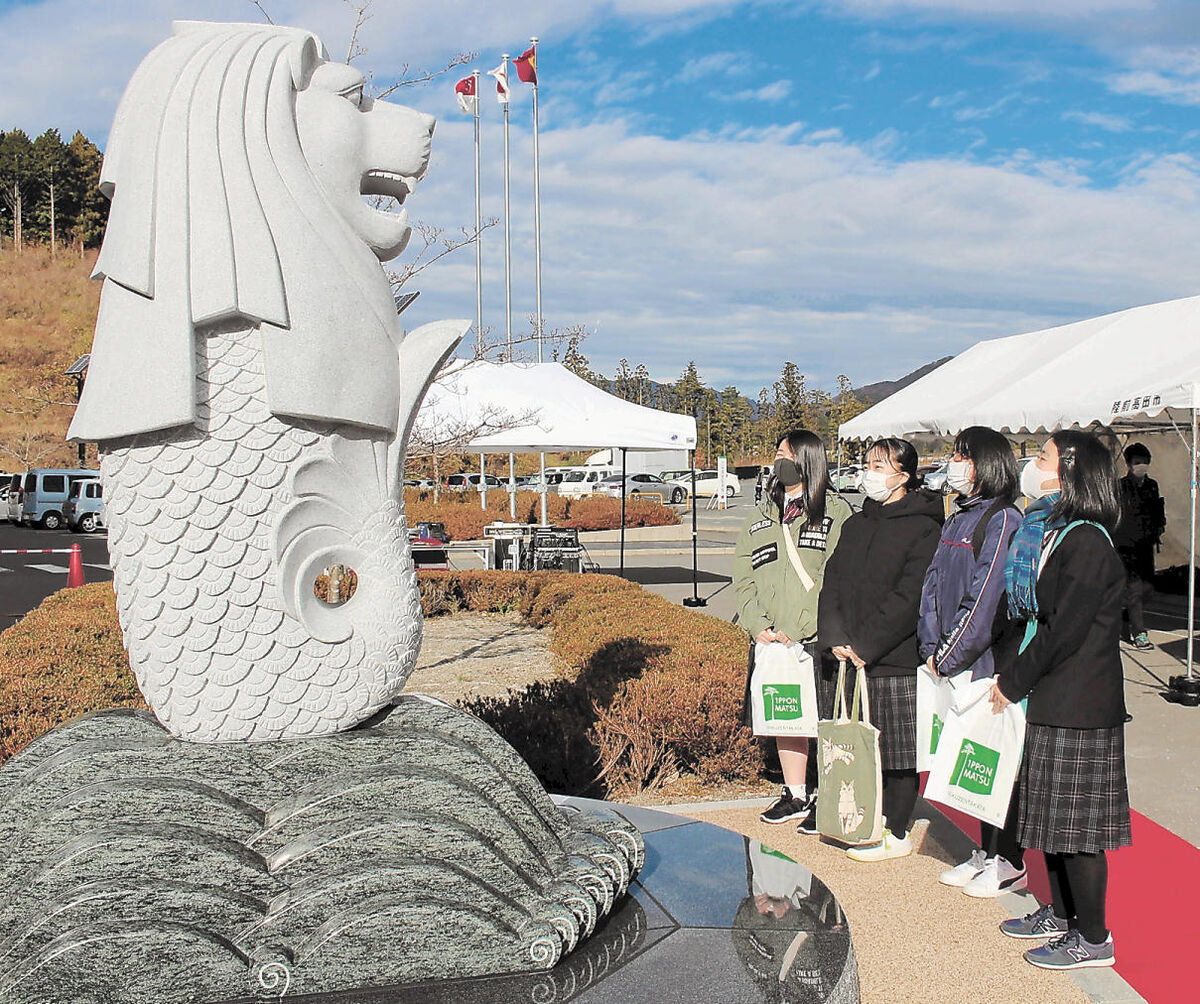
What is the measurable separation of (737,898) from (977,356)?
35.3ft

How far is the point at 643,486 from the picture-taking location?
119 feet

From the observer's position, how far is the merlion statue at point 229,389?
9.72 ft

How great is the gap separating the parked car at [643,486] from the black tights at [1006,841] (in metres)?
29.4

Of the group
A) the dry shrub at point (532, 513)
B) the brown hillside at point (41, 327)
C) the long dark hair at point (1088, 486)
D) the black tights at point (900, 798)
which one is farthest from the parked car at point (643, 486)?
the long dark hair at point (1088, 486)

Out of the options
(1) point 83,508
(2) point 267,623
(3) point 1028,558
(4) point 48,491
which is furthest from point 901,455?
(4) point 48,491

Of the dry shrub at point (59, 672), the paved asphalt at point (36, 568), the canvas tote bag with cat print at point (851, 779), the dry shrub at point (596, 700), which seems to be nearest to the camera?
the canvas tote bag with cat print at point (851, 779)

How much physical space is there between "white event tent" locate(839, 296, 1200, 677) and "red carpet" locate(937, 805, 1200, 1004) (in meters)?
3.26

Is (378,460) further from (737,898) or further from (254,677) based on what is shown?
(737,898)

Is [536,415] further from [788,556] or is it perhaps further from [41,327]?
[41,327]

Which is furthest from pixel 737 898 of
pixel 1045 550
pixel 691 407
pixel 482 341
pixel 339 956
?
pixel 691 407

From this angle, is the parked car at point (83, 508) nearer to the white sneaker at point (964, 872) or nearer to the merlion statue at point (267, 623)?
the merlion statue at point (267, 623)

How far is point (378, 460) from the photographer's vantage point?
331 centimetres

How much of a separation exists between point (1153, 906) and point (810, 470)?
2.18 m

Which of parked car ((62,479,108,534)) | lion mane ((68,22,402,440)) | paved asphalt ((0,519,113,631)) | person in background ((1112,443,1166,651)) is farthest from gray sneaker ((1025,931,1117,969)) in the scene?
parked car ((62,479,108,534))
